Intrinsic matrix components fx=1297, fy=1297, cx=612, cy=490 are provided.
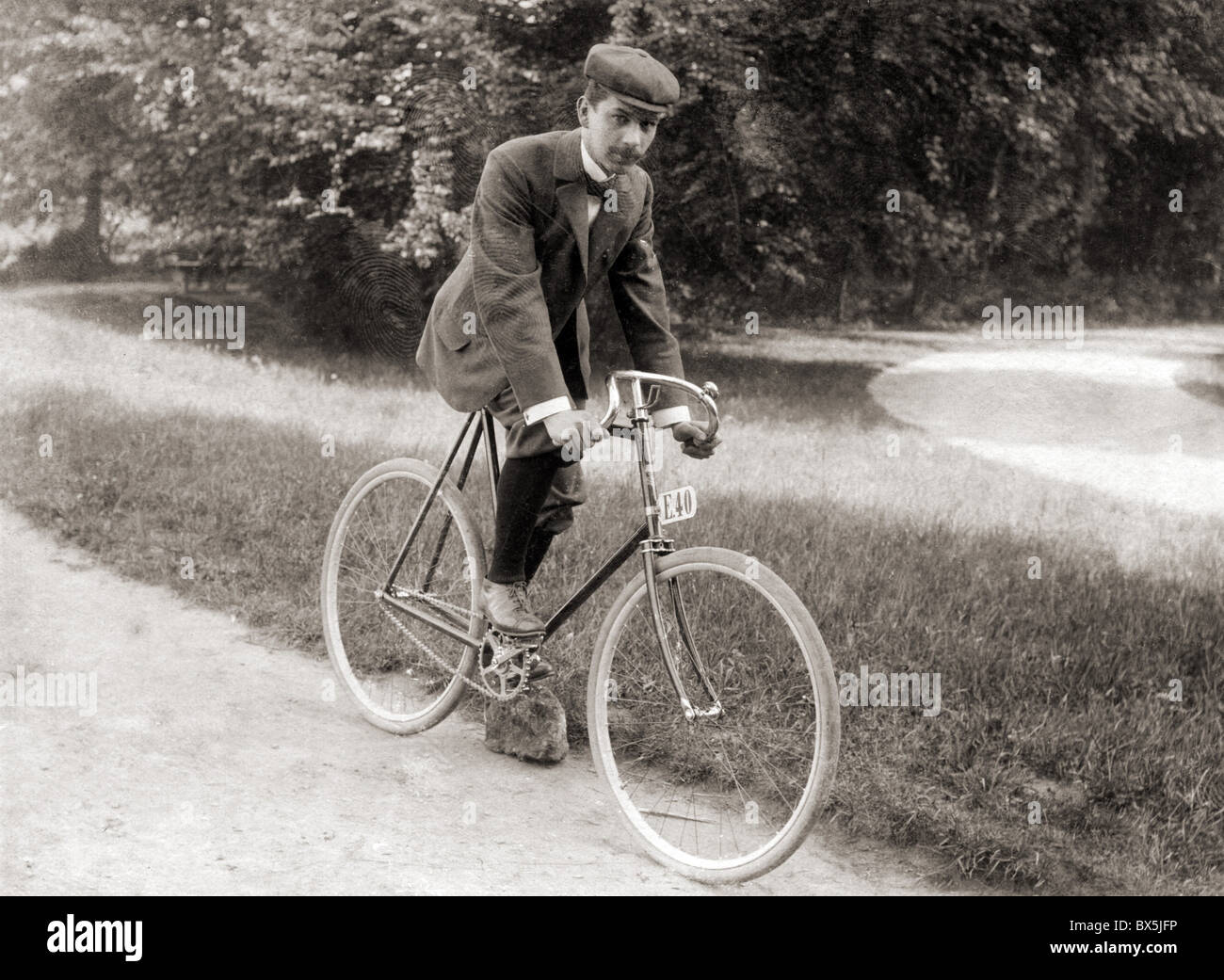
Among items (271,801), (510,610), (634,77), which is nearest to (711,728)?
(510,610)

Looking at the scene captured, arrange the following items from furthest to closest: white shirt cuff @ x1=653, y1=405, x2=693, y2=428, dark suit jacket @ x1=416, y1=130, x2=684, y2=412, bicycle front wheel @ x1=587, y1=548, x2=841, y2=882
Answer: white shirt cuff @ x1=653, y1=405, x2=693, y2=428 < dark suit jacket @ x1=416, y1=130, x2=684, y2=412 < bicycle front wheel @ x1=587, y1=548, x2=841, y2=882

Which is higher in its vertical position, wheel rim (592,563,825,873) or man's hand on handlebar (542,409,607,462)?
man's hand on handlebar (542,409,607,462)

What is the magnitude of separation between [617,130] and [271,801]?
7.31ft

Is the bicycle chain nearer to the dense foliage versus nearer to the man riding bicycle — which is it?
the man riding bicycle

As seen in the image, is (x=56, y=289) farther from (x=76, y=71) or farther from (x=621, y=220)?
(x=621, y=220)

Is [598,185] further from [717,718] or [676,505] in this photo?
[717,718]

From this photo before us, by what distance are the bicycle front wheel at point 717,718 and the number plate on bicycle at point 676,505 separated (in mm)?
107

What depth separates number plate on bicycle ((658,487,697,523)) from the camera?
11.3ft

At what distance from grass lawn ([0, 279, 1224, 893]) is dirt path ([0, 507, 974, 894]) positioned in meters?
0.41

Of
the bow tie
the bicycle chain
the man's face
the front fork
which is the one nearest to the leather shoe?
the bicycle chain

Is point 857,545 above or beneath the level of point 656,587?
beneath

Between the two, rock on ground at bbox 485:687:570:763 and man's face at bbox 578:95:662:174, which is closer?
man's face at bbox 578:95:662:174

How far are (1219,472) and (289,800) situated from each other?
193 inches

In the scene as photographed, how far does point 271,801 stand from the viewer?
394 cm
